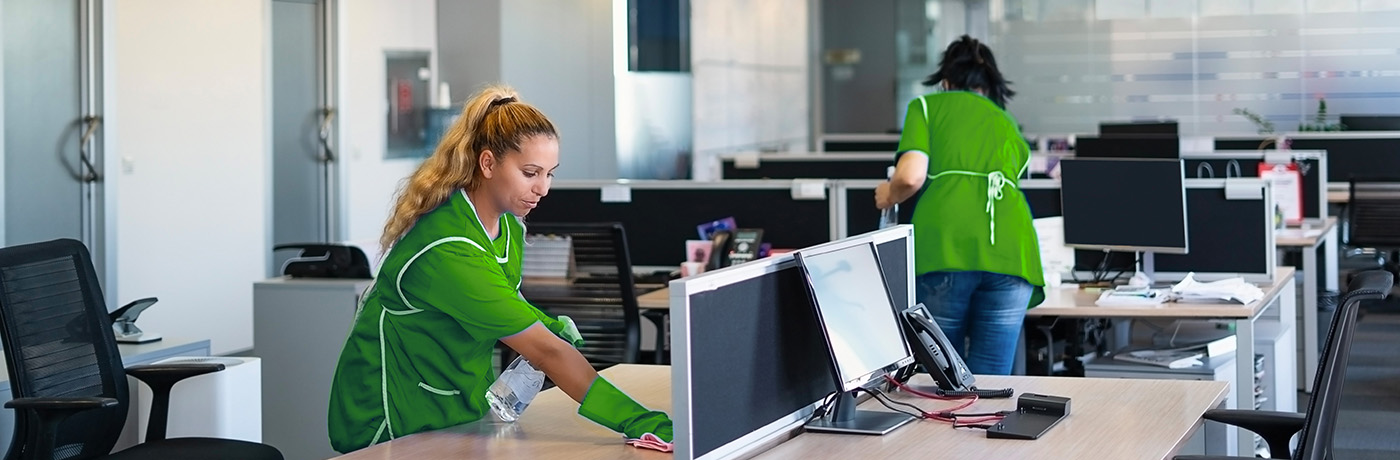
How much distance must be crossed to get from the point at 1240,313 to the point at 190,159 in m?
4.66

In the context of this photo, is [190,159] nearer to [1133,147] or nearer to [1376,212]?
[1133,147]

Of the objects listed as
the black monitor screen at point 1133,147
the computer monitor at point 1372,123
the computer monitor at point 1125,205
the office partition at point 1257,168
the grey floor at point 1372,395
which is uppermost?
the computer monitor at point 1372,123

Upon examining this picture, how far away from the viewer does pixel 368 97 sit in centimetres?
791

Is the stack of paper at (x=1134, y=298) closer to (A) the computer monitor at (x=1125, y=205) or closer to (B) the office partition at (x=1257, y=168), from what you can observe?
(A) the computer monitor at (x=1125, y=205)

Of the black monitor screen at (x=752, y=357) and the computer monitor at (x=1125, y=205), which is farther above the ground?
the computer monitor at (x=1125, y=205)

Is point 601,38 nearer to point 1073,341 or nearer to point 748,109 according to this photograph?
point 748,109

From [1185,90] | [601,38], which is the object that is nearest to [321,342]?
Result: [601,38]

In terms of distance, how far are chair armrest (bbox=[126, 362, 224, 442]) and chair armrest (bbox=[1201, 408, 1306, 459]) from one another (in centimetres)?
218

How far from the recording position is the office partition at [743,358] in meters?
2.08

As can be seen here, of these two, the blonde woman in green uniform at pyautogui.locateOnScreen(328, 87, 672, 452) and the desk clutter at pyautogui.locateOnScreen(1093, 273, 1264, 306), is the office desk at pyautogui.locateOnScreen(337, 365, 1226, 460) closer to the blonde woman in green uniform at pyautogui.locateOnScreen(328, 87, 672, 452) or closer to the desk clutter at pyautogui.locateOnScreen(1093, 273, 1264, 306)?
the blonde woman in green uniform at pyautogui.locateOnScreen(328, 87, 672, 452)

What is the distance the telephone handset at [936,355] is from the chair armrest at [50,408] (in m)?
1.56

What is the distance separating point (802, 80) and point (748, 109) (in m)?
1.78

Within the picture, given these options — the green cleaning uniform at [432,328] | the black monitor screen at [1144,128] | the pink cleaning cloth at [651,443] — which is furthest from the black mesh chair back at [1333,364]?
the black monitor screen at [1144,128]

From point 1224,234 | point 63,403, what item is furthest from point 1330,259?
point 63,403
